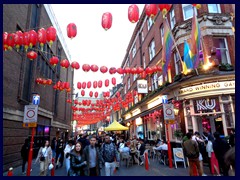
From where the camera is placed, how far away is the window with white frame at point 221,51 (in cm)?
1190

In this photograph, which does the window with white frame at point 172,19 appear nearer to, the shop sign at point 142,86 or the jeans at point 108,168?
the shop sign at point 142,86

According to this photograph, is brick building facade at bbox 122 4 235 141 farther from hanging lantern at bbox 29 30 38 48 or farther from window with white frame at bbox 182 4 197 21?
hanging lantern at bbox 29 30 38 48

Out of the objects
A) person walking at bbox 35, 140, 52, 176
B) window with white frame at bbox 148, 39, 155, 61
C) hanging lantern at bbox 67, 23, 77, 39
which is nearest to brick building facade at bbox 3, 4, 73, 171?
person walking at bbox 35, 140, 52, 176

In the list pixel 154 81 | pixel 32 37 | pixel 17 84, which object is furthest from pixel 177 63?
pixel 17 84

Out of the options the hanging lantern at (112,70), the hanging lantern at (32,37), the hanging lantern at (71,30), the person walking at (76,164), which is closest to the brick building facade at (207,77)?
the hanging lantern at (112,70)

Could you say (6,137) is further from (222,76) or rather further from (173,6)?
(173,6)

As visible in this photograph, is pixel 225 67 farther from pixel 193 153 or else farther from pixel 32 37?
pixel 32 37

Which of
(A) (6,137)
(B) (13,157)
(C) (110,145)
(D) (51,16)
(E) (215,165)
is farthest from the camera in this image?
(D) (51,16)

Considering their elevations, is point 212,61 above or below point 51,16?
below

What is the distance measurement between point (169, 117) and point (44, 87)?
533 inches

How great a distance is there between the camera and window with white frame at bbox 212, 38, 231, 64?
1190cm

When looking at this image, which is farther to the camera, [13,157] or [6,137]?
[13,157]

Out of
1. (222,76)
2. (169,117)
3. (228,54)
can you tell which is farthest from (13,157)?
(228,54)

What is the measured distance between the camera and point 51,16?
19.4 meters
